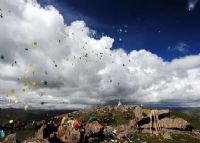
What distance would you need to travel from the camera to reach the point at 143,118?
14800cm

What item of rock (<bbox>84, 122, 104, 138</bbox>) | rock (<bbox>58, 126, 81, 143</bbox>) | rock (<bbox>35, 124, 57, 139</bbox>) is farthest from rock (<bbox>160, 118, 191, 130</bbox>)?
rock (<bbox>58, 126, 81, 143</bbox>)

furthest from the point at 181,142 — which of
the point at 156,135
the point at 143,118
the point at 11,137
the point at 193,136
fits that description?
the point at 11,137

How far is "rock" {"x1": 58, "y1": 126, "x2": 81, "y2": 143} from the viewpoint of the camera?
79625 millimetres

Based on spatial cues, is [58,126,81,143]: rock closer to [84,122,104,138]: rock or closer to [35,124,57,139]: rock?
[84,122,104,138]: rock

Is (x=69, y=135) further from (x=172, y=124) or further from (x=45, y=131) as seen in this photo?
(x=172, y=124)

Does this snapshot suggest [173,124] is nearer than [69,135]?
No

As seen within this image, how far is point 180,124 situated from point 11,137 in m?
86.0

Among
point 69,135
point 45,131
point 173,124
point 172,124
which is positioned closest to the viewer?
point 69,135

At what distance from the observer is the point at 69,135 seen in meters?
80.0

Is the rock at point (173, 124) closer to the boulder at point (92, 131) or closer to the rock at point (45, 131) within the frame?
the boulder at point (92, 131)

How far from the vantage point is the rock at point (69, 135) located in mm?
79625

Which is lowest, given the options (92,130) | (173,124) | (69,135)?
(69,135)

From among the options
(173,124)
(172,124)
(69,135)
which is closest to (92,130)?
(69,135)

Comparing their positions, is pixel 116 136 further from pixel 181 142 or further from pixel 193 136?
pixel 193 136
